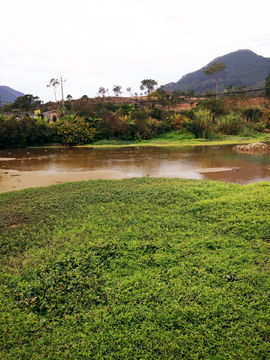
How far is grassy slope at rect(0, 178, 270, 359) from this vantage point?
84.7 inches

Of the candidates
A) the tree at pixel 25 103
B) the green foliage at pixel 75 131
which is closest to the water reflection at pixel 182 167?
the green foliage at pixel 75 131

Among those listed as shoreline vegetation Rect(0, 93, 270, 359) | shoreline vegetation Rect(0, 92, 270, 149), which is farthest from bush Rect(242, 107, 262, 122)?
shoreline vegetation Rect(0, 93, 270, 359)

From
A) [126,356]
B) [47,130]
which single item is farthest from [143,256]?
[47,130]

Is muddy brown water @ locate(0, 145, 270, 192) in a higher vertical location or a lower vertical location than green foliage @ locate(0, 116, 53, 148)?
lower

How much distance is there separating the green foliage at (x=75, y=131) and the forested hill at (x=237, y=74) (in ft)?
292

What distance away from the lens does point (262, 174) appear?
834 centimetres

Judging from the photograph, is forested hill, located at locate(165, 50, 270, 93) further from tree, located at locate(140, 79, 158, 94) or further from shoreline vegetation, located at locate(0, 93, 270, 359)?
shoreline vegetation, located at locate(0, 93, 270, 359)

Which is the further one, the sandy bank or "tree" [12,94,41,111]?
"tree" [12,94,41,111]

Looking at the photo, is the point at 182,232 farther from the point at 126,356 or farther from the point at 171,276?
the point at 126,356

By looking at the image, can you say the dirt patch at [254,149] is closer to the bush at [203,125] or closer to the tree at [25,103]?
the bush at [203,125]

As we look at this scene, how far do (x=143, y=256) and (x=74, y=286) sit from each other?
0.99m

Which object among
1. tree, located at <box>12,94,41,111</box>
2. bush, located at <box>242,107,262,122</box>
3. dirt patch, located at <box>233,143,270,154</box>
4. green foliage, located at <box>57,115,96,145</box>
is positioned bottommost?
dirt patch, located at <box>233,143,270,154</box>

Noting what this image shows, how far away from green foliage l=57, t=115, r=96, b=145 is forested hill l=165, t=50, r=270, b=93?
89.0 metres

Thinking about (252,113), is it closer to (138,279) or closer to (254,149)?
(254,149)
